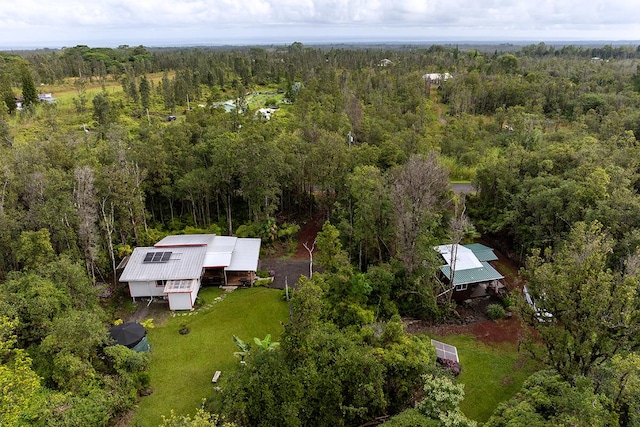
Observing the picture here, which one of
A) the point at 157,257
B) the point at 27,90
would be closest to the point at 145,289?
the point at 157,257

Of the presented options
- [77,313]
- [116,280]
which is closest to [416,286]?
[77,313]

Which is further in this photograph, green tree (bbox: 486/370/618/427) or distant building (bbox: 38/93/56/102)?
distant building (bbox: 38/93/56/102)

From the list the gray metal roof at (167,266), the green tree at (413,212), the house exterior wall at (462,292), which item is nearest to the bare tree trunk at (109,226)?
the gray metal roof at (167,266)

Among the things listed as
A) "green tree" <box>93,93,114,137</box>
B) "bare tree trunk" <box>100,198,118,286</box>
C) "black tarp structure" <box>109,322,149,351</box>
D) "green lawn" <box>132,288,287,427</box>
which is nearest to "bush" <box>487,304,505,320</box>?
"green lawn" <box>132,288,287,427</box>

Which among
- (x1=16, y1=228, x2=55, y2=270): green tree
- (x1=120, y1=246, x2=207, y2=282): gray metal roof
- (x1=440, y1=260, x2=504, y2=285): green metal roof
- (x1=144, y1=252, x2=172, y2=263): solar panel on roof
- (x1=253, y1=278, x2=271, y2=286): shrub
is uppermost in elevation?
(x1=16, y1=228, x2=55, y2=270): green tree

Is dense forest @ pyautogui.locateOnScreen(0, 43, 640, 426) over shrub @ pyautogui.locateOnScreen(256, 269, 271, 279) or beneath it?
over

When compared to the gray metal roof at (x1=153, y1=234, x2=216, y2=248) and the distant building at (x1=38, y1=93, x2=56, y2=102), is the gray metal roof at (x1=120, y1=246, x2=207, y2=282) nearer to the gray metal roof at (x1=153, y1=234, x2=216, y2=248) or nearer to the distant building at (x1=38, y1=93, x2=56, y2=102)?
the gray metal roof at (x1=153, y1=234, x2=216, y2=248)

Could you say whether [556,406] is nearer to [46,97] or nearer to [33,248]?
[33,248]
